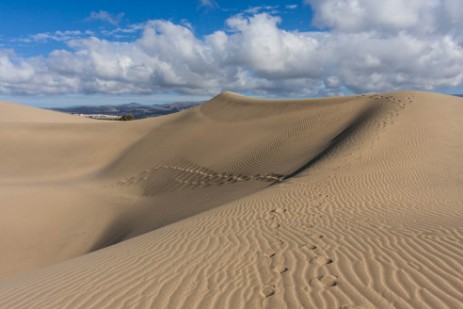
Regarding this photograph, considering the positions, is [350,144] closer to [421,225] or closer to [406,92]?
[421,225]

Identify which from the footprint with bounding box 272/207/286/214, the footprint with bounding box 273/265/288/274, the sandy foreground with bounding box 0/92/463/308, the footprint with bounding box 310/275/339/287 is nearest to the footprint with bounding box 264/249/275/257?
the sandy foreground with bounding box 0/92/463/308

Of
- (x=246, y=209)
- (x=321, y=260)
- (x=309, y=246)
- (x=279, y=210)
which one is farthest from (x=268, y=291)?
(x=246, y=209)

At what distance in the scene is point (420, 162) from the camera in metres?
12.4

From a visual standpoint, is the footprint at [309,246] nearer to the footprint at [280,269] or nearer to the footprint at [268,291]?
the footprint at [280,269]

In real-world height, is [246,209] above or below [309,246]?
below

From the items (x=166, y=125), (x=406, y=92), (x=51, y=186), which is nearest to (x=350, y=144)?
(x=406, y=92)

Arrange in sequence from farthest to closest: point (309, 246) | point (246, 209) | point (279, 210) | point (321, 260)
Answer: point (246, 209) < point (279, 210) < point (309, 246) < point (321, 260)

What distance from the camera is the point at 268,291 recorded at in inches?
154

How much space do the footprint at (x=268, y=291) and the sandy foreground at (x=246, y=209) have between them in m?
0.03

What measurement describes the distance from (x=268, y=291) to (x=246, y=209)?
14.8 feet

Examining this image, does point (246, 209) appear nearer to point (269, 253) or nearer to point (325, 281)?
point (269, 253)

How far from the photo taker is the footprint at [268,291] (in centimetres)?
385

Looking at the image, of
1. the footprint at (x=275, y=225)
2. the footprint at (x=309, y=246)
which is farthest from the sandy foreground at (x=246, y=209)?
the footprint at (x=309, y=246)

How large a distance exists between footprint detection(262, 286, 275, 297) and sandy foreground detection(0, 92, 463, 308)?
0.03 m
